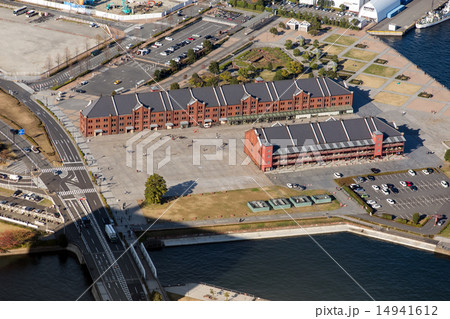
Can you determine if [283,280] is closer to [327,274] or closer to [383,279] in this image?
[327,274]

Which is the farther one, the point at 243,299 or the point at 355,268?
the point at 355,268

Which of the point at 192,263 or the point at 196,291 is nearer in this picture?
the point at 196,291

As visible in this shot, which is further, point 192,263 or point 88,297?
point 192,263

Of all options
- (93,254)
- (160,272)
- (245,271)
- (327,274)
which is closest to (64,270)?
(93,254)

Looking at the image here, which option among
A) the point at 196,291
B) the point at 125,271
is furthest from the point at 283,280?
the point at 125,271

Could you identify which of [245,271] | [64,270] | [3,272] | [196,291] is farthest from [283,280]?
[3,272]

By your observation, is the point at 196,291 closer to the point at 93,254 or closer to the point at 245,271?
the point at 245,271

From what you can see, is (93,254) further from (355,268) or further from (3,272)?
(355,268)
